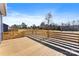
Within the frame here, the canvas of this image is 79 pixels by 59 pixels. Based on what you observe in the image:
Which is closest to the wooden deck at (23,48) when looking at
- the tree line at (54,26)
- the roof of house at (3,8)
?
the tree line at (54,26)

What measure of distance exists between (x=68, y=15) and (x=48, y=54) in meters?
0.99

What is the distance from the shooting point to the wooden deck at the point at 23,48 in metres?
6.25

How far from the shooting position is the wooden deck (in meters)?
6.25

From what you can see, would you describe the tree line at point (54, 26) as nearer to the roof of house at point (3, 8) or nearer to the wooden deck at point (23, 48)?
the wooden deck at point (23, 48)

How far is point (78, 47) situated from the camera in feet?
20.7

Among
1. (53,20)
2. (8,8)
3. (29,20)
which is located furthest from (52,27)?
(8,8)

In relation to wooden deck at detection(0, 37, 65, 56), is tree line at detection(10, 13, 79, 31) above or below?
above

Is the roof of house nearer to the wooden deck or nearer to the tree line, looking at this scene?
the tree line

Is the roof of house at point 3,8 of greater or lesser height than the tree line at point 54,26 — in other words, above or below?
above

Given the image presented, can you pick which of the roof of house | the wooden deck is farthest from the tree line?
the roof of house

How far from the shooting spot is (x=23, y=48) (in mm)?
6371

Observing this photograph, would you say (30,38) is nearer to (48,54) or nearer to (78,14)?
(48,54)

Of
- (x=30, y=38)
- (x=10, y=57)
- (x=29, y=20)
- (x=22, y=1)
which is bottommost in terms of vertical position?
(x=10, y=57)

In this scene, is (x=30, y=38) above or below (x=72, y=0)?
below
